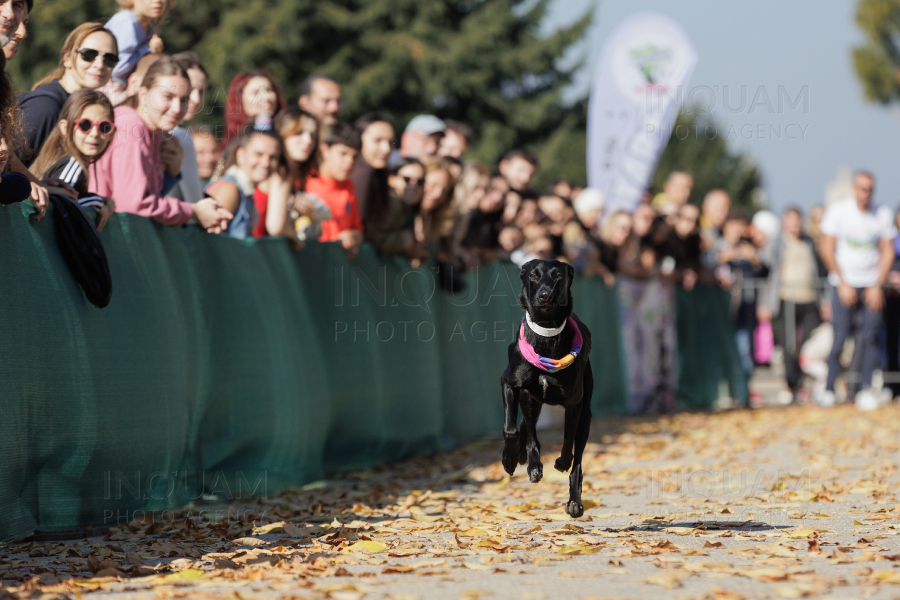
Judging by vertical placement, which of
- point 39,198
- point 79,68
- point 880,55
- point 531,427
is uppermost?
point 880,55

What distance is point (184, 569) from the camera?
5.18 m

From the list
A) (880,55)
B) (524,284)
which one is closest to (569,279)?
(524,284)

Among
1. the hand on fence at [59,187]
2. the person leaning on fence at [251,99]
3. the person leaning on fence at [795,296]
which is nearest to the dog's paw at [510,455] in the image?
the hand on fence at [59,187]

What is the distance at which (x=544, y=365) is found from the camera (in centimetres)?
587

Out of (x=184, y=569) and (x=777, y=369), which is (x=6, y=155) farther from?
(x=777, y=369)

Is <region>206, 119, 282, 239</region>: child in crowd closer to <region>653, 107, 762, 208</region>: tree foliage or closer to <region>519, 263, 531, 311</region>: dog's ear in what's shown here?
<region>519, 263, 531, 311</region>: dog's ear

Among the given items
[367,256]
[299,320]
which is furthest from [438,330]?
[299,320]

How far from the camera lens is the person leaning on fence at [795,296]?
17.9 meters

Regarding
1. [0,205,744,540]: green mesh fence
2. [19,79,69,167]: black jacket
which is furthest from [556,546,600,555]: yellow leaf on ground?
[19,79,69,167]: black jacket

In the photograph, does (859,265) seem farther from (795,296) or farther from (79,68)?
(79,68)

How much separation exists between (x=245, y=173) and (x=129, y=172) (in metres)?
1.51

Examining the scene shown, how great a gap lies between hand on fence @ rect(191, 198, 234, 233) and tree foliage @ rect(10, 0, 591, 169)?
30.6 meters

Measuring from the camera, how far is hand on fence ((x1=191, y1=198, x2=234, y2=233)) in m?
7.74

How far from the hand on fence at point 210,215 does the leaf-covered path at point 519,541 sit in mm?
1717
